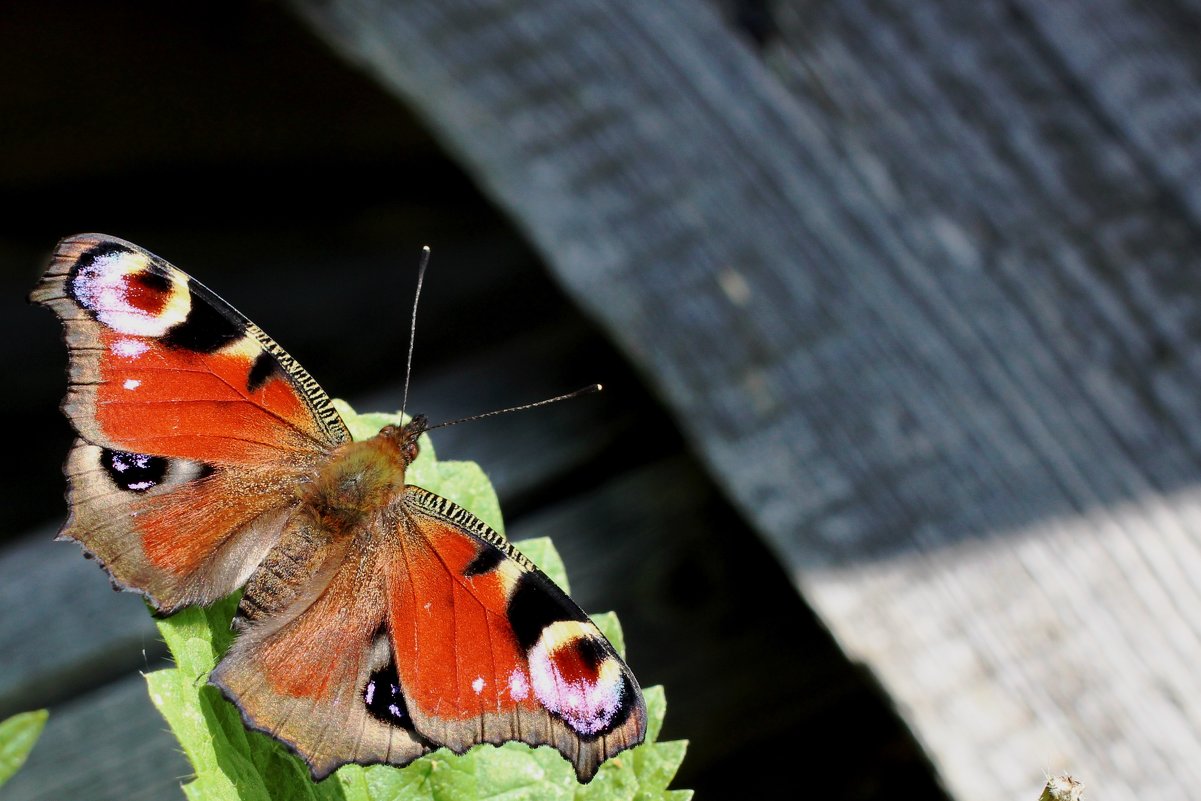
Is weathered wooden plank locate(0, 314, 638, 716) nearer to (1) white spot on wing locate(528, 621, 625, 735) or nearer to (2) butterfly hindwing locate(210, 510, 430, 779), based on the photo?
(2) butterfly hindwing locate(210, 510, 430, 779)

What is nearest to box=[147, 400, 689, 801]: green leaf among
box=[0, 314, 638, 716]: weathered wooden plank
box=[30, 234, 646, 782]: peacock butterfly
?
box=[30, 234, 646, 782]: peacock butterfly

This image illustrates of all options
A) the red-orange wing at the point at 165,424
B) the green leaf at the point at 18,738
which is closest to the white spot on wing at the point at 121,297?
the red-orange wing at the point at 165,424

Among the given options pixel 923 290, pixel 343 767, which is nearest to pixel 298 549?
pixel 343 767

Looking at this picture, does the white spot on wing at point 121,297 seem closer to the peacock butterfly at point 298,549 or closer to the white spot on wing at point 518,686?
the peacock butterfly at point 298,549

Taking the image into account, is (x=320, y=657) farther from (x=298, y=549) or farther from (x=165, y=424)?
(x=165, y=424)

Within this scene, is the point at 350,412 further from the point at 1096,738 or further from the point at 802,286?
the point at 1096,738

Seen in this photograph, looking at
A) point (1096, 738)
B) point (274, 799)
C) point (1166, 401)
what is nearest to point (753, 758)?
point (1096, 738)
